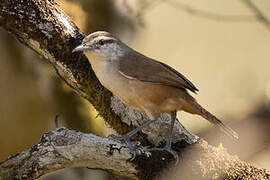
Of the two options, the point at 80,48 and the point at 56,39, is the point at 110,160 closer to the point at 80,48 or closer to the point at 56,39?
the point at 80,48

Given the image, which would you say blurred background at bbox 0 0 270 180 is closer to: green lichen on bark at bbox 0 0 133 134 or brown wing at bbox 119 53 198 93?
green lichen on bark at bbox 0 0 133 134

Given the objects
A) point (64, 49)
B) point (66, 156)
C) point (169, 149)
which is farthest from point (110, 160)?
point (64, 49)

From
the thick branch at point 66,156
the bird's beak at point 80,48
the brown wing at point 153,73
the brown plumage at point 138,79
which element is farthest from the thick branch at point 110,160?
the bird's beak at point 80,48

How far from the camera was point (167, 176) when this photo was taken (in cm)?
428

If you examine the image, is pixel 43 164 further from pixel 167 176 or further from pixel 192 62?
pixel 192 62

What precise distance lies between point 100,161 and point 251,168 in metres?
1.15

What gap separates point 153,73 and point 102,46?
420 millimetres

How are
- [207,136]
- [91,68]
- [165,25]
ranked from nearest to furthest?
[91,68]
[207,136]
[165,25]

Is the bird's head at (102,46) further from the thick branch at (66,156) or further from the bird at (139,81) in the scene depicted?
the thick branch at (66,156)

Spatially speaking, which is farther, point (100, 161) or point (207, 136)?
point (207, 136)

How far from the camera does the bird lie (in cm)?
436

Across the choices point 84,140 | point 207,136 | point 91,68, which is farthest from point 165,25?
point 84,140

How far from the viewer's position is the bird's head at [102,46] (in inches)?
172

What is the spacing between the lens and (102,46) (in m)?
4.49
